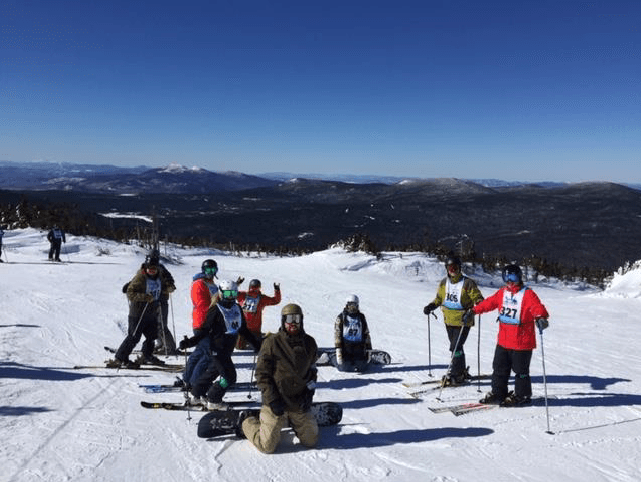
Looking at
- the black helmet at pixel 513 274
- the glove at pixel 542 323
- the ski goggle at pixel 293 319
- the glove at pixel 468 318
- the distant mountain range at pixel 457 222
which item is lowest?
Answer: the distant mountain range at pixel 457 222

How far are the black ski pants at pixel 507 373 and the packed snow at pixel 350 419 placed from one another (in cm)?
24

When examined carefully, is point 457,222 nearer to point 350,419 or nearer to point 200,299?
point 200,299

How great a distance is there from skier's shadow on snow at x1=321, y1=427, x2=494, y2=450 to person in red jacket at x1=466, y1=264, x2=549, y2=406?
3.15ft

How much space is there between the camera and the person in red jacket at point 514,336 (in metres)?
6.07

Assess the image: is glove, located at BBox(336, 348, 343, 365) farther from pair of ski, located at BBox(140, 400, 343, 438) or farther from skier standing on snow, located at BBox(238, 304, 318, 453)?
skier standing on snow, located at BBox(238, 304, 318, 453)

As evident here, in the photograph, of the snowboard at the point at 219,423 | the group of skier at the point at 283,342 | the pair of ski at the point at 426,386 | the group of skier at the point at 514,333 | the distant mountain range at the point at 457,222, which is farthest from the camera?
the distant mountain range at the point at 457,222

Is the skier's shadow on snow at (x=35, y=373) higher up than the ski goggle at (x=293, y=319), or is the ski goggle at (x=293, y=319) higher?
the ski goggle at (x=293, y=319)

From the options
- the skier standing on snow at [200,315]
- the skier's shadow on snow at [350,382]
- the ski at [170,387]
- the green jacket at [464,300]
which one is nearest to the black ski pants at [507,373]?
the green jacket at [464,300]

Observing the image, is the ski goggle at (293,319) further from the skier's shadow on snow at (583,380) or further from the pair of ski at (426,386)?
the skier's shadow on snow at (583,380)

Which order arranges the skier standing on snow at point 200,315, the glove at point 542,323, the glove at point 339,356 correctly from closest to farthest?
the glove at point 542,323, the skier standing on snow at point 200,315, the glove at point 339,356

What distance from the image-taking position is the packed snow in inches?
177

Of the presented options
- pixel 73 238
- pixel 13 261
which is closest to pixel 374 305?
pixel 13 261

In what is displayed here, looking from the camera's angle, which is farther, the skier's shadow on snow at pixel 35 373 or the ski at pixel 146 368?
the ski at pixel 146 368

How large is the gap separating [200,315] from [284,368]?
2.56 m
